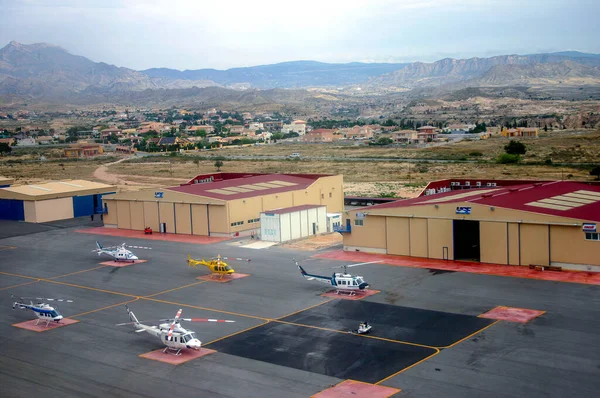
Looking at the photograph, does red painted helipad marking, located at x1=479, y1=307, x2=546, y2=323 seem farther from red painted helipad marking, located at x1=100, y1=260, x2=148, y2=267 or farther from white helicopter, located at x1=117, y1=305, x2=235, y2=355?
red painted helipad marking, located at x1=100, y1=260, x2=148, y2=267

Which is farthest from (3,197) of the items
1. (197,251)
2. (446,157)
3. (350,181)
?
(446,157)

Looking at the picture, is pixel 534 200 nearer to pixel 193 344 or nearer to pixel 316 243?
pixel 316 243

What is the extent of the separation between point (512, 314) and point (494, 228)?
12127mm

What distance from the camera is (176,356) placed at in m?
31.3

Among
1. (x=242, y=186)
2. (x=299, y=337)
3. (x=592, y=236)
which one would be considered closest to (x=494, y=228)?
(x=592, y=236)

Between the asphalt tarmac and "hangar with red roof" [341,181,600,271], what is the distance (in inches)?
151

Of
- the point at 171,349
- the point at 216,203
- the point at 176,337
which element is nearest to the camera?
the point at 176,337

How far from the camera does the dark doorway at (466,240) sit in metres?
49.4

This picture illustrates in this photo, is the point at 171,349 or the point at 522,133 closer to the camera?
the point at 171,349

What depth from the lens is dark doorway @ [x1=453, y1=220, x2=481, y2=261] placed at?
→ 49438mm

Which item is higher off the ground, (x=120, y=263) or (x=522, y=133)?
(x=522, y=133)

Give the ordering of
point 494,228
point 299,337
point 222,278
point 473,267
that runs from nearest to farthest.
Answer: point 299,337 → point 222,278 → point 473,267 → point 494,228

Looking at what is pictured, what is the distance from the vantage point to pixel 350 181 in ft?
354

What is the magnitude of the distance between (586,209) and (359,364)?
26001 mm
